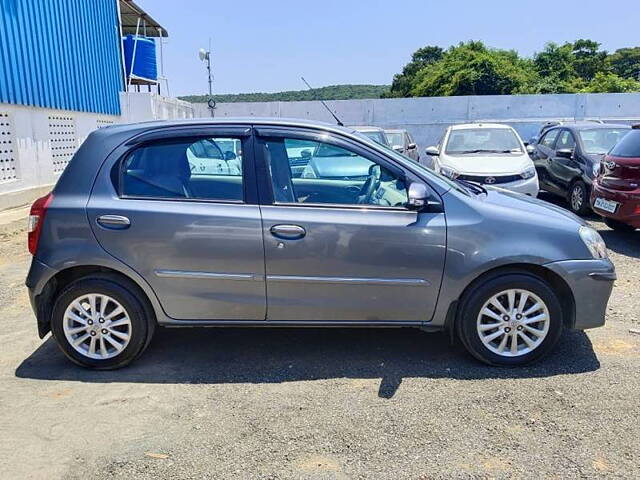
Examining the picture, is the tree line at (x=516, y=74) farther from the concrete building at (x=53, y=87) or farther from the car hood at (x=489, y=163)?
the car hood at (x=489, y=163)

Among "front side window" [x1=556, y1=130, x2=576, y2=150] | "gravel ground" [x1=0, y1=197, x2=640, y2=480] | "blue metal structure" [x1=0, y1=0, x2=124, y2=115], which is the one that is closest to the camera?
"gravel ground" [x1=0, y1=197, x2=640, y2=480]

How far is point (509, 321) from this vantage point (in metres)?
3.68

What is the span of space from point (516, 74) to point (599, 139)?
1067 inches

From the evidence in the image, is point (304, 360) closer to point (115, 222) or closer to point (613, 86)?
point (115, 222)

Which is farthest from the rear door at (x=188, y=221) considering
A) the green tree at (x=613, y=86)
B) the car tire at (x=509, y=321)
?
the green tree at (x=613, y=86)

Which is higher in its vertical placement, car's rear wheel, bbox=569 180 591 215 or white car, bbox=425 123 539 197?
white car, bbox=425 123 539 197

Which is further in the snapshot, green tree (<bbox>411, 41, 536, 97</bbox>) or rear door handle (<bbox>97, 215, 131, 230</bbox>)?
green tree (<bbox>411, 41, 536, 97</bbox>)

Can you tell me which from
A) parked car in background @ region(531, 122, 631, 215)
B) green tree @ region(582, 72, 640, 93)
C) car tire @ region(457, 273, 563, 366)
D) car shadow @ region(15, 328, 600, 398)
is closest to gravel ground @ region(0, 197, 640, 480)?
car shadow @ region(15, 328, 600, 398)

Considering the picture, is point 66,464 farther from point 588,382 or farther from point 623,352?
point 623,352

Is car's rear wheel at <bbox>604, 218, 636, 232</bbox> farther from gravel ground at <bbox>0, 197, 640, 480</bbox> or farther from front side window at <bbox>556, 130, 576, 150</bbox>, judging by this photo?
gravel ground at <bbox>0, 197, 640, 480</bbox>

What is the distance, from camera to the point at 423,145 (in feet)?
71.7

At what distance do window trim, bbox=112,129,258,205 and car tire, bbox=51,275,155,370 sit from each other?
0.67 meters

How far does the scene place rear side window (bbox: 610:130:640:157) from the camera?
671 cm

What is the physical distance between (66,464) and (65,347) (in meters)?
1.15
